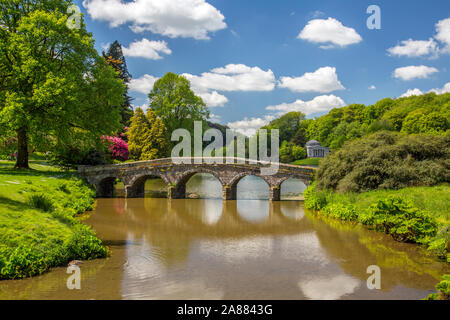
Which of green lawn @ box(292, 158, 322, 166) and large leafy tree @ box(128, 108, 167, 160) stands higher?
large leafy tree @ box(128, 108, 167, 160)

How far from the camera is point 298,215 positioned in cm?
2272

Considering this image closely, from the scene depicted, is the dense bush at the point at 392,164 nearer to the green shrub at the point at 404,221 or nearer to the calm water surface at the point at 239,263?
the calm water surface at the point at 239,263

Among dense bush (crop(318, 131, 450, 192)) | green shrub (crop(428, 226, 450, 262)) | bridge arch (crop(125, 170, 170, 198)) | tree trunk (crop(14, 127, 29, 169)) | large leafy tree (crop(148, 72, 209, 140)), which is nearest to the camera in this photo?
green shrub (crop(428, 226, 450, 262))

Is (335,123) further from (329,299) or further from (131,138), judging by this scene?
(329,299)

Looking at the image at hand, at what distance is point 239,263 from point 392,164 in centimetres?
1319

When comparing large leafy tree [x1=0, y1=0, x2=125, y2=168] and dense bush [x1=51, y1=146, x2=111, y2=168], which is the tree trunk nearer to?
large leafy tree [x1=0, y1=0, x2=125, y2=168]

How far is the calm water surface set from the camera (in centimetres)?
940

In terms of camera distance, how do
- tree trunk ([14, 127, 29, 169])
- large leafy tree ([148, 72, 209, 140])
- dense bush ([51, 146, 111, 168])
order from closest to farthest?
1. tree trunk ([14, 127, 29, 169])
2. dense bush ([51, 146, 111, 168])
3. large leafy tree ([148, 72, 209, 140])

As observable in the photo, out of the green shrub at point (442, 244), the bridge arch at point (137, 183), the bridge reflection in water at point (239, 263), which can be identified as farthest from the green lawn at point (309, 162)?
the green shrub at point (442, 244)

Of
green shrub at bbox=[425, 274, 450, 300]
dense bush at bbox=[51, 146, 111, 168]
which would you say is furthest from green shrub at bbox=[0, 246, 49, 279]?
dense bush at bbox=[51, 146, 111, 168]

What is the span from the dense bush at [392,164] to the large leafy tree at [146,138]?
2342 centimetres

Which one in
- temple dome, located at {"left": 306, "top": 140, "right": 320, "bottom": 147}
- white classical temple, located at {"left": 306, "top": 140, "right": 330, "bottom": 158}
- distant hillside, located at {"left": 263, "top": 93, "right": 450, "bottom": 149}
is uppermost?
distant hillside, located at {"left": 263, "top": 93, "right": 450, "bottom": 149}

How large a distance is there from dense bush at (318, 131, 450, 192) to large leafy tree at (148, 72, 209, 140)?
26.5 metres

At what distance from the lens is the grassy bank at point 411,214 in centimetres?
1315
